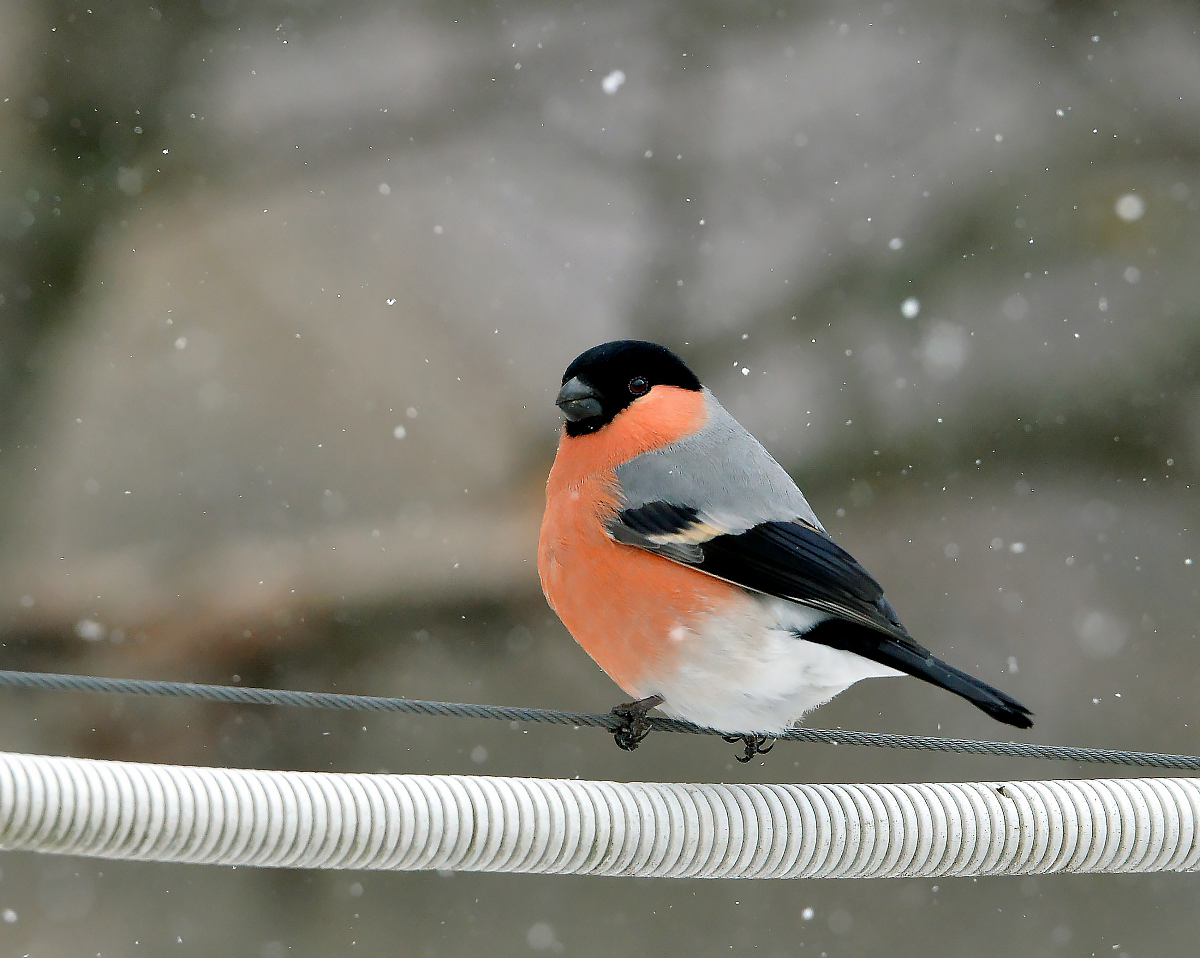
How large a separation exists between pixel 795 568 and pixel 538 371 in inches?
121

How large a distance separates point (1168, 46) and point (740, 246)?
2.05 metres

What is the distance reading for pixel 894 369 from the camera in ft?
16.9

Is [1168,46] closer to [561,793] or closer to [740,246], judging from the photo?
[740,246]

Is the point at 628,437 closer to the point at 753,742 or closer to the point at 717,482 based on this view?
the point at 717,482

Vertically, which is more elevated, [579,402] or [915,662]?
[579,402]

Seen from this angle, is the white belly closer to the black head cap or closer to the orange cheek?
the orange cheek

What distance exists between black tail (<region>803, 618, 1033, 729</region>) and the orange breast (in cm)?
18

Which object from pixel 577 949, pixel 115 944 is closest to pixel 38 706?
pixel 115 944

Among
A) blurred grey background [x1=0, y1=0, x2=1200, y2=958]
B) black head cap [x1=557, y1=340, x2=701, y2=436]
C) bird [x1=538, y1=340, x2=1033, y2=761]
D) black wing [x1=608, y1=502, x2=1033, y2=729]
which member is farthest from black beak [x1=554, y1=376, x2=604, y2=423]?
blurred grey background [x1=0, y1=0, x2=1200, y2=958]

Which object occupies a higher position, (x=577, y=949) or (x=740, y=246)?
(x=740, y=246)

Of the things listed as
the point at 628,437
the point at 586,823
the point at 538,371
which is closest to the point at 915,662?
the point at 586,823

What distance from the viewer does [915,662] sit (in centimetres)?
195

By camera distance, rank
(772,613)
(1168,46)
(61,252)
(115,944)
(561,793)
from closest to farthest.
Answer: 1. (561,793)
2. (772,613)
3. (61,252)
4. (115,944)
5. (1168,46)

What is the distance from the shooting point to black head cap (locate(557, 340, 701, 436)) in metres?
2.46
